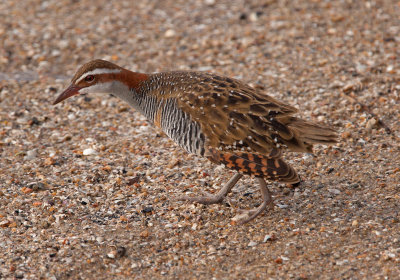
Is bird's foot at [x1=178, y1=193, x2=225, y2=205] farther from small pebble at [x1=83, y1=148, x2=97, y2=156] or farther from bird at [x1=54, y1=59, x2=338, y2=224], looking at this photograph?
small pebble at [x1=83, y1=148, x2=97, y2=156]

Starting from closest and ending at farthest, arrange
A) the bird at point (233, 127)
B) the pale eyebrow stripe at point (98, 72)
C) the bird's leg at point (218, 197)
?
the bird at point (233, 127) < the bird's leg at point (218, 197) < the pale eyebrow stripe at point (98, 72)

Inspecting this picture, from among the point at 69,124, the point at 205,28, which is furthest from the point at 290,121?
the point at 205,28

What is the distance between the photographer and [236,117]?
18.8 ft

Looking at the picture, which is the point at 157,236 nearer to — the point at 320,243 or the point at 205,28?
the point at 320,243

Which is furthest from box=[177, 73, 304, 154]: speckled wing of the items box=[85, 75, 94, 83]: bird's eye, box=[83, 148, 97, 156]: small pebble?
box=[83, 148, 97, 156]: small pebble

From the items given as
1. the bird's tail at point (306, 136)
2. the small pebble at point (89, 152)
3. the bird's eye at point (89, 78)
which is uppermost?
the bird's eye at point (89, 78)

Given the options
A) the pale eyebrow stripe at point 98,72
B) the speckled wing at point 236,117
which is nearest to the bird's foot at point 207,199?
the speckled wing at point 236,117

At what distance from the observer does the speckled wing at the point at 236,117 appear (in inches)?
221

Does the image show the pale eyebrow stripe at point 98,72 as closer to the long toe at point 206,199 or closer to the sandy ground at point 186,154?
the sandy ground at point 186,154

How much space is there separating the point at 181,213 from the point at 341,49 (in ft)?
15.1

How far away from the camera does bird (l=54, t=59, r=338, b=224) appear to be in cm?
557

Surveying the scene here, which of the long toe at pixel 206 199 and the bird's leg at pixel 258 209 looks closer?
the bird's leg at pixel 258 209

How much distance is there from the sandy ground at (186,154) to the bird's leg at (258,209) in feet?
0.27

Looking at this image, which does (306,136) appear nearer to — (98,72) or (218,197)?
(218,197)
